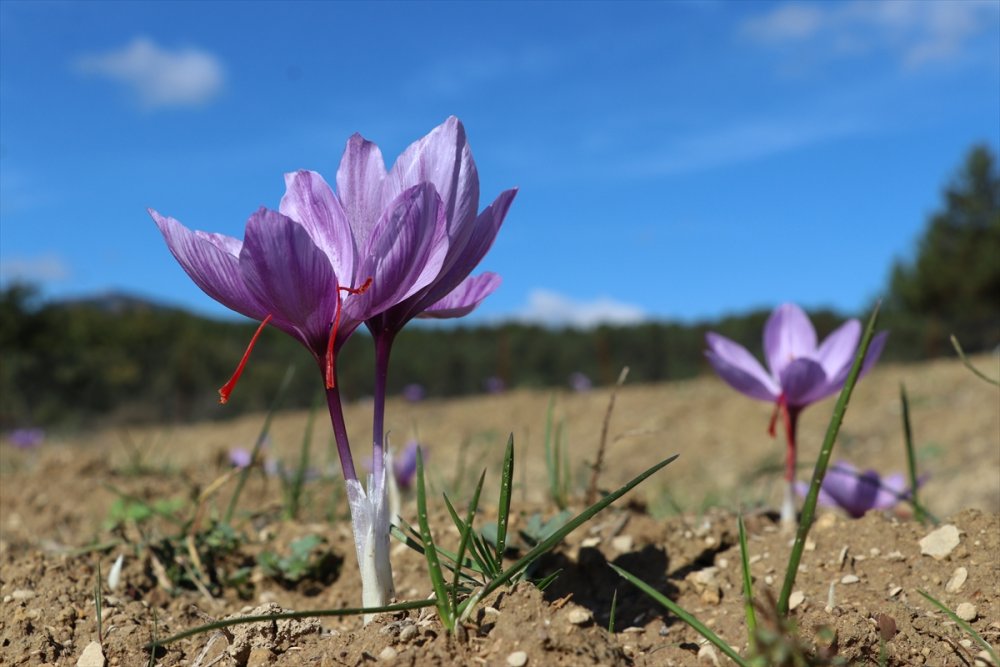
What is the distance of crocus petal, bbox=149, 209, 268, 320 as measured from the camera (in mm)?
1445

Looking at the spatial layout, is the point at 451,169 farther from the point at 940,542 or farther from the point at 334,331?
the point at 940,542

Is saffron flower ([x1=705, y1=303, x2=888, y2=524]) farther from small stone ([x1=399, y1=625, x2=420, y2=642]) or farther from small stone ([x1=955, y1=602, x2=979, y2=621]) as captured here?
small stone ([x1=399, y1=625, x2=420, y2=642])

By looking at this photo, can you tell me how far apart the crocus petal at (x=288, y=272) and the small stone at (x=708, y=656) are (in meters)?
0.85

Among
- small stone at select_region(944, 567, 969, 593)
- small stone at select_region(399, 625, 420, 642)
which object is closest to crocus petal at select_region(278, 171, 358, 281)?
small stone at select_region(399, 625, 420, 642)

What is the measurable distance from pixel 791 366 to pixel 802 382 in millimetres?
71

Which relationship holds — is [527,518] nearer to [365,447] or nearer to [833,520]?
[833,520]

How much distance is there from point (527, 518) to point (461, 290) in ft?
3.05

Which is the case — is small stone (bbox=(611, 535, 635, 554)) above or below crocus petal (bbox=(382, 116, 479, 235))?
below

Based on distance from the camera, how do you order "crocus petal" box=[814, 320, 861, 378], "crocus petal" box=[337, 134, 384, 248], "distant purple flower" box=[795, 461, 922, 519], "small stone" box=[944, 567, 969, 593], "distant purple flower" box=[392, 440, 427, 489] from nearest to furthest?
"crocus petal" box=[337, 134, 384, 248] < "small stone" box=[944, 567, 969, 593] < "crocus petal" box=[814, 320, 861, 378] < "distant purple flower" box=[795, 461, 922, 519] < "distant purple flower" box=[392, 440, 427, 489]

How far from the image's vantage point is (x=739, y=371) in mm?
2338

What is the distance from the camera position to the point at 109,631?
73.1 inches

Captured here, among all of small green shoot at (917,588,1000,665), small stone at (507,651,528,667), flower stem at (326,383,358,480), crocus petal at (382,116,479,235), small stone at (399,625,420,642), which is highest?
crocus petal at (382,116,479,235)

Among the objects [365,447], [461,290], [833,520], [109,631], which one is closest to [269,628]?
[109,631]

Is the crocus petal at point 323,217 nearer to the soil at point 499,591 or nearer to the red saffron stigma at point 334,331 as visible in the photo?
the red saffron stigma at point 334,331
